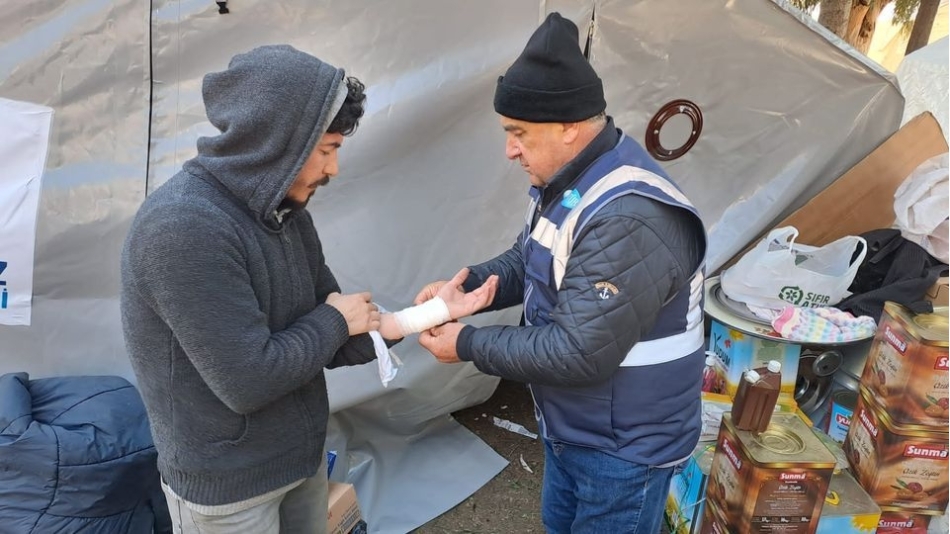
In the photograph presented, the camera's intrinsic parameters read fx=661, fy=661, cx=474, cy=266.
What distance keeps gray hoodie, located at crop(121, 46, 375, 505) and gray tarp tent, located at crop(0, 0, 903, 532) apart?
1.15 meters

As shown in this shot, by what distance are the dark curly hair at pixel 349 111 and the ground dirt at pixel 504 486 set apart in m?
2.00

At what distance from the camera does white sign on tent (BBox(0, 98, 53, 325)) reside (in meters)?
2.25

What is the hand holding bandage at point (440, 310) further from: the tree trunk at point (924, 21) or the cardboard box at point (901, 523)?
the tree trunk at point (924, 21)

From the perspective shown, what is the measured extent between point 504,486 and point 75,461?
1.79 meters

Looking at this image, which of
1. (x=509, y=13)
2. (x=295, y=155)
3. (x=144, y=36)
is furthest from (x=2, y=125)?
(x=509, y=13)

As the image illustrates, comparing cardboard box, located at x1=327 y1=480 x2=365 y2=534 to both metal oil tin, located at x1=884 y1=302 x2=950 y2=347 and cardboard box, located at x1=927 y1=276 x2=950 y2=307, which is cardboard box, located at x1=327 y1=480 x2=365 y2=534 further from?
cardboard box, located at x1=927 y1=276 x2=950 y2=307

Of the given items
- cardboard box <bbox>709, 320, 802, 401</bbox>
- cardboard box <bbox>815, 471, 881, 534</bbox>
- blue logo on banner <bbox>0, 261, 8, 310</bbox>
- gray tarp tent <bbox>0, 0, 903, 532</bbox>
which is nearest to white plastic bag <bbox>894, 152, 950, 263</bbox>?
gray tarp tent <bbox>0, 0, 903, 532</bbox>

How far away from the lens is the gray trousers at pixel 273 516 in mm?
1562

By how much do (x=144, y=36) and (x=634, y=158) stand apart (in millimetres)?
1746

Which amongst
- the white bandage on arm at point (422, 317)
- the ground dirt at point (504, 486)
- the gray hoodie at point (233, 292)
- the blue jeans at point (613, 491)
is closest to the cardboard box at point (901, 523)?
the blue jeans at point (613, 491)

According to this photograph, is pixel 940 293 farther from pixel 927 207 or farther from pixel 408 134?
pixel 408 134

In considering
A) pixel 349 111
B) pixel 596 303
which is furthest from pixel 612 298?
pixel 349 111

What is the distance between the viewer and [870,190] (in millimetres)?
3285

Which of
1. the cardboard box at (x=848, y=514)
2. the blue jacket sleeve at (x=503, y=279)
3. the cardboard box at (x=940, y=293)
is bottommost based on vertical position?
the cardboard box at (x=848, y=514)
